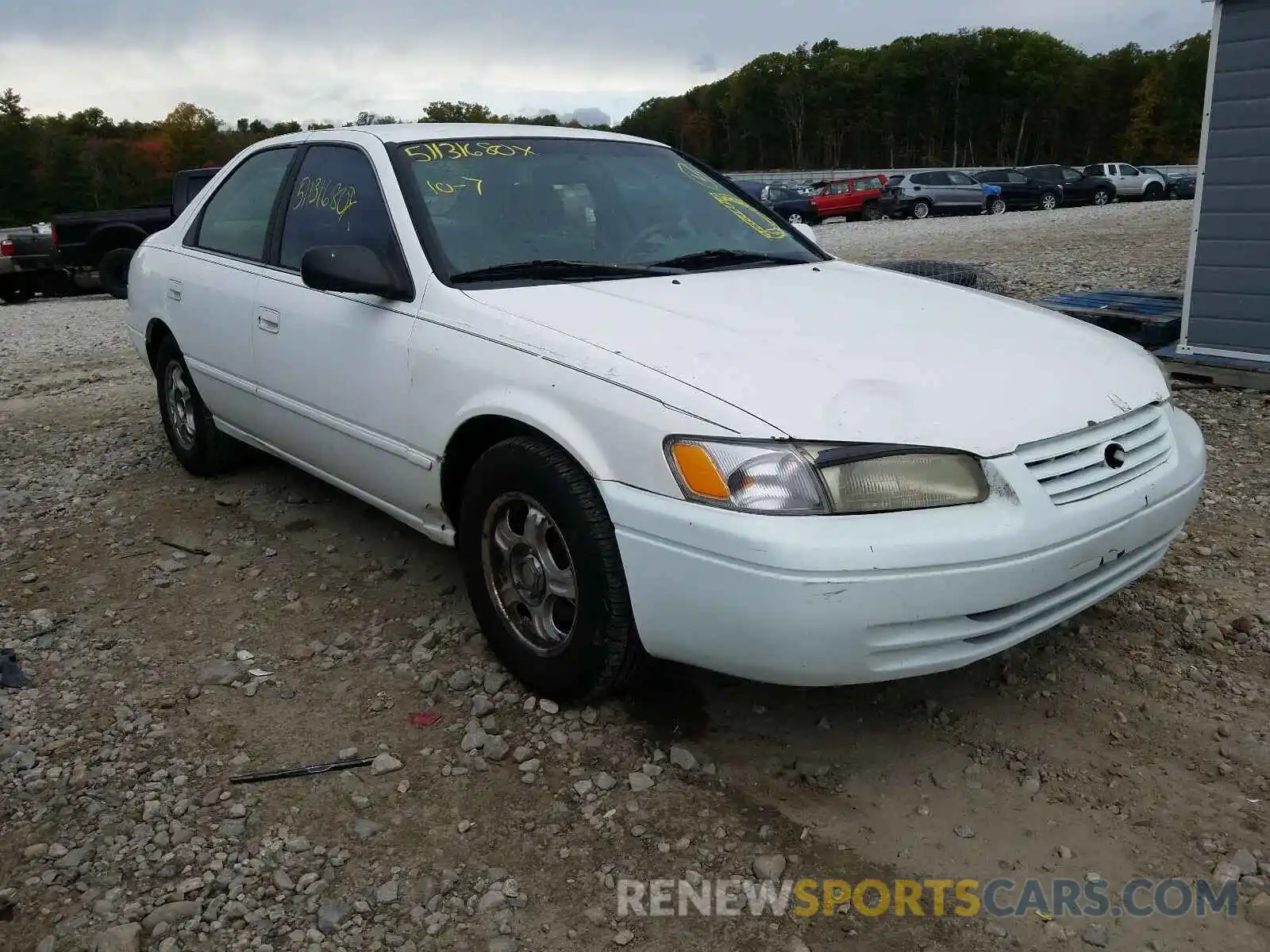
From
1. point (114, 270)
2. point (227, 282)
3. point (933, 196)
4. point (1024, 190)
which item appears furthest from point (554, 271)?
point (1024, 190)

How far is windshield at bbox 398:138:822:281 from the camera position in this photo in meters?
3.38

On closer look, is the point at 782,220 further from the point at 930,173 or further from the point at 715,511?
the point at 930,173

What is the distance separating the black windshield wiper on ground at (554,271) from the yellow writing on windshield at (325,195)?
746 mm

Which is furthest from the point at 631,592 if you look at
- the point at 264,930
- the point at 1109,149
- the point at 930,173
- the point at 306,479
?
the point at 1109,149

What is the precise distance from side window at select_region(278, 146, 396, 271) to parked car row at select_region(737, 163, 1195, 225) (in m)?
27.0

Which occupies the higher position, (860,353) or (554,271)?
(554,271)

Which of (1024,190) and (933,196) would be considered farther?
(1024,190)

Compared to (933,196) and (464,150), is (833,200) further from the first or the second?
(464,150)

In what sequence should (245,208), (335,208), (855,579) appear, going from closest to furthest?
1. (855,579)
2. (335,208)
3. (245,208)

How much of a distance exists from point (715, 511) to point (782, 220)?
2.23 metres

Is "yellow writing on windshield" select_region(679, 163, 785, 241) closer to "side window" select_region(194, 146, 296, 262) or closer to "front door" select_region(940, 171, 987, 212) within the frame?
"side window" select_region(194, 146, 296, 262)

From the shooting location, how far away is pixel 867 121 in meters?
91.1

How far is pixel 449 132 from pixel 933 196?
28.8 m

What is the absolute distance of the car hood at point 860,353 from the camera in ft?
8.08
